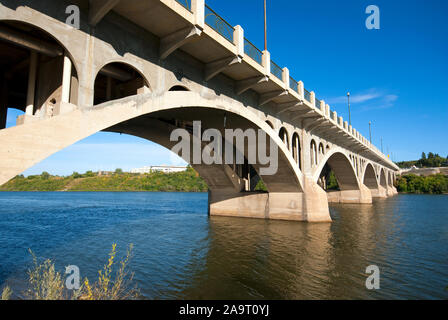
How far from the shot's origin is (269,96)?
697 inches

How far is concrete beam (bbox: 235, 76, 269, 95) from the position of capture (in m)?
14.7

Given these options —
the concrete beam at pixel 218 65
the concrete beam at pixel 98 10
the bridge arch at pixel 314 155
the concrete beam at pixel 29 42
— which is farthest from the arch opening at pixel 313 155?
the concrete beam at pixel 29 42

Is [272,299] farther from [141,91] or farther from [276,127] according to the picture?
[276,127]

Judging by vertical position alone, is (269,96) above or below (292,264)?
above

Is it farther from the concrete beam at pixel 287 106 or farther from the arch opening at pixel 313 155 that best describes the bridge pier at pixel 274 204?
the concrete beam at pixel 287 106

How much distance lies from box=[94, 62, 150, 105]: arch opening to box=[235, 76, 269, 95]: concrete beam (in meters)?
6.44

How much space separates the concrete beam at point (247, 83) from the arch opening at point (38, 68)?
9514mm

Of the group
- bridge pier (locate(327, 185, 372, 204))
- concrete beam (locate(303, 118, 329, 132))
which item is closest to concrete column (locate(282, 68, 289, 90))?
concrete beam (locate(303, 118, 329, 132))

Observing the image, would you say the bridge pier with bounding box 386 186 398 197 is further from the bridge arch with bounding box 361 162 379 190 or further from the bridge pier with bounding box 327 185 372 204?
the bridge pier with bounding box 327 185 372 204

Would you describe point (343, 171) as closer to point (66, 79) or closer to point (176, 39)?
point (176, 39)

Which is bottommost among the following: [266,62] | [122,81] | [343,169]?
[343,169]

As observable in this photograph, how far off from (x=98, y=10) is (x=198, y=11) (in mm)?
3385

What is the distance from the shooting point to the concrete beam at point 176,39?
955cm

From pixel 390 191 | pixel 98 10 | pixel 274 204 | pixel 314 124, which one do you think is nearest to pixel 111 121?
pixel 98 10
